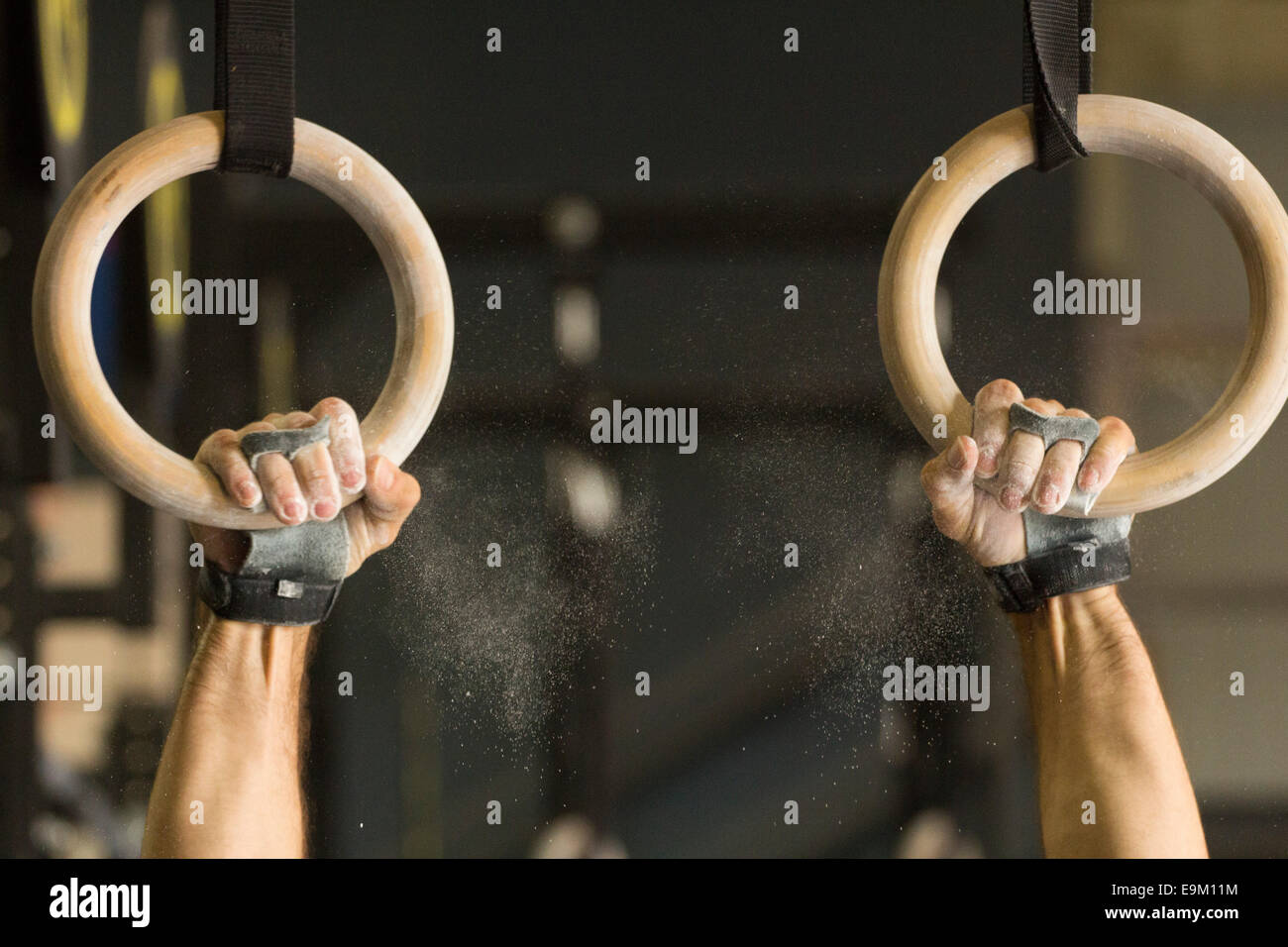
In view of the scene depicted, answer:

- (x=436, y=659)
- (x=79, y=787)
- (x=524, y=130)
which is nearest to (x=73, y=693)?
(x=79, y=787)

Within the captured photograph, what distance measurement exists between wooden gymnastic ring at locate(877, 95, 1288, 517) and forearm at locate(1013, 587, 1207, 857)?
15cm

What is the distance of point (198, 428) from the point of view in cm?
Result: 113

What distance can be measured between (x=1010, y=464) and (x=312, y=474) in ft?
2.17

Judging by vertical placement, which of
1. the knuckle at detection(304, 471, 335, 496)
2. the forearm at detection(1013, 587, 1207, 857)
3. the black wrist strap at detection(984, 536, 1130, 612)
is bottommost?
the forearm at detection(1013, 587, 1207, 857)

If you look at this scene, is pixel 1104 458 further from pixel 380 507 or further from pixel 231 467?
pixel 231 467

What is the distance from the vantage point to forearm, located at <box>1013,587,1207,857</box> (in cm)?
110

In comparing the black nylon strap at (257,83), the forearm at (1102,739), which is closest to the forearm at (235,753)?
the black nylon strap at (257,83)

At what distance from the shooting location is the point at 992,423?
1.05 metres

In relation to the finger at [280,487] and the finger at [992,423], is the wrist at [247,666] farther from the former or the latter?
the finger at [992,423]

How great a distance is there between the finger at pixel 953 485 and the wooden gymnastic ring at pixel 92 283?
1.62 ft

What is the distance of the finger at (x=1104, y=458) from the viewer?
40.8 inches

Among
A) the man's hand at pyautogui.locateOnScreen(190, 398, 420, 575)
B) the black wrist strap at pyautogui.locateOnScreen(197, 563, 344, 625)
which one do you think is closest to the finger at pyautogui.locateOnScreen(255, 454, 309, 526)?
the man's hand at pyautogui.locateOnScreen(190, 398, 420, 575)

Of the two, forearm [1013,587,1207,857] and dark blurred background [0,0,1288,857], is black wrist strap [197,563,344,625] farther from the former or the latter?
forearm [1013,587,1207,857]

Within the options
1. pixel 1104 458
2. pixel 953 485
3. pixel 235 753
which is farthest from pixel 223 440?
pixel 1104 458
